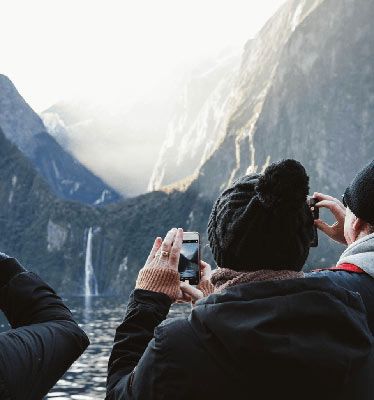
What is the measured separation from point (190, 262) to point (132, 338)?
1.95 ft

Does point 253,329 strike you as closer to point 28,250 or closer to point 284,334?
point 284,334

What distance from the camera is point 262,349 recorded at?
199 centimetres

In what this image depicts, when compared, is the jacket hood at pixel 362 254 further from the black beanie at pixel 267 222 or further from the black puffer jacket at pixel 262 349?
the black puffer jacket at pixel 262 349

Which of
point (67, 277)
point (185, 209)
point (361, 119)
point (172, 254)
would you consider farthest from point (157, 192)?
point (172, 254)

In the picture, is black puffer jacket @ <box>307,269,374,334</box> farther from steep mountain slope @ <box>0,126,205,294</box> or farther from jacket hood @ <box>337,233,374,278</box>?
steep mountain slope @ <box>0,126,205,294</box>

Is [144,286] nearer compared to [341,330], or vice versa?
[341,330]

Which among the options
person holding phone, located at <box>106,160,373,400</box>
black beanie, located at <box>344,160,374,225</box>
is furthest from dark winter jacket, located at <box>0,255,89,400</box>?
black beanie, located at <box>344,160,374,225</box>

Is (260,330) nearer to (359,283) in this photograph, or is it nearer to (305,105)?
(359,283)

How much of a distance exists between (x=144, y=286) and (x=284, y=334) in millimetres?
758

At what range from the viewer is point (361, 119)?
Answer: 12569cm

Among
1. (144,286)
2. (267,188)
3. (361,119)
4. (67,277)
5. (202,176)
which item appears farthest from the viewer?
(67,277)

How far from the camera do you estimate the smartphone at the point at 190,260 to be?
2.87m

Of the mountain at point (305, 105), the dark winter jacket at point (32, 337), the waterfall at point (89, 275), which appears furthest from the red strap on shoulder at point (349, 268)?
the waterfall at point (89, 275)

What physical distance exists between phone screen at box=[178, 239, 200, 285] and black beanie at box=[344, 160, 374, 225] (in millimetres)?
A: 820
